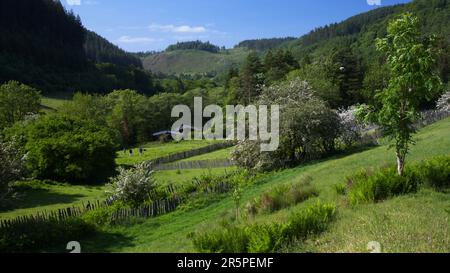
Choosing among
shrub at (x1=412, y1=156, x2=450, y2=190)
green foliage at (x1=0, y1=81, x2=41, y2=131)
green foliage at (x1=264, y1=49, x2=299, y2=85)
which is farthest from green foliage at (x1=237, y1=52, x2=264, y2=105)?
shrub at (x1=412, y1=156, x2=450, y2=190)

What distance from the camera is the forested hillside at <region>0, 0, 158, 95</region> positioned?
411 feet

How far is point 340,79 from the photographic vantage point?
2950 inches

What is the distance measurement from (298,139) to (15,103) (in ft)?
163

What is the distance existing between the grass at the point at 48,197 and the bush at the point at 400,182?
20003mm

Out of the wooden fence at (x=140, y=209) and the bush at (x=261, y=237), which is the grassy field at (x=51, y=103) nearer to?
the wooden fence at (x=140, y=209)

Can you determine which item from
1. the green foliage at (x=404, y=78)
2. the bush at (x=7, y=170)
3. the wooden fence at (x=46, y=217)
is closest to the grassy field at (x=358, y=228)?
the green foliage at (x=404, y=78)

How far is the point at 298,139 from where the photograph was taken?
32562mm

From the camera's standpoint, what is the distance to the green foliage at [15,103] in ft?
207

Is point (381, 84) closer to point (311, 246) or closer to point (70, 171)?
point (70, 171)

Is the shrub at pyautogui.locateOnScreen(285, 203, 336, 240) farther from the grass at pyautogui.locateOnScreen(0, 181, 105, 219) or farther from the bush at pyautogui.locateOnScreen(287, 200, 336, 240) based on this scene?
the grass at pyautogui.locateOnScreen(0, 181, 105, 219)

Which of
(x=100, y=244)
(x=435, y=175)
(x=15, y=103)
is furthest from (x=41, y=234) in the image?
(x=15, y=103)

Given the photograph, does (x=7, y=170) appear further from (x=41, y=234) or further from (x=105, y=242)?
(x=105, y=242)
